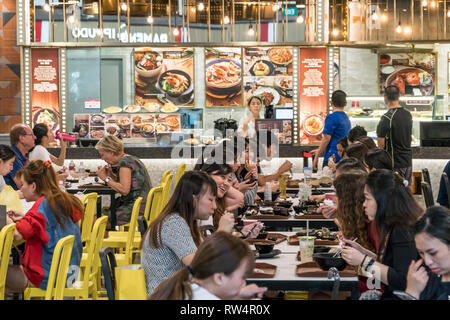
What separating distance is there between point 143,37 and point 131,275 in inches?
441

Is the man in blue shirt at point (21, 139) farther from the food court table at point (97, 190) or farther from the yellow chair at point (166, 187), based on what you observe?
the yellow chair at point (166, 187)

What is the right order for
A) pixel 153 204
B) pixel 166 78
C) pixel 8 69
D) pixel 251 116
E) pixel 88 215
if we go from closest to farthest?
pixel 88 215
pixel 153 204
pixel 251 116
pixel 166 78
pixel 8 69

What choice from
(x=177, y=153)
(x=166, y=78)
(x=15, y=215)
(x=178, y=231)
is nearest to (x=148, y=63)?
(x=166, y=78)

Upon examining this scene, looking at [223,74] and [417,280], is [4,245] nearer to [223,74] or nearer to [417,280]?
[417,280]

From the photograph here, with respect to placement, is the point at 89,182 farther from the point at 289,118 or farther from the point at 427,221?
the point at 427,221

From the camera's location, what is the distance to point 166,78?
1289cm

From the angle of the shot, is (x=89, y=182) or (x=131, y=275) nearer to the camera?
(x=131, y=275)

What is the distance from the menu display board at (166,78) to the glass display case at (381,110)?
2.82 m

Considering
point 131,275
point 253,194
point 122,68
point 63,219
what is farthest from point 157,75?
→ point 131,275

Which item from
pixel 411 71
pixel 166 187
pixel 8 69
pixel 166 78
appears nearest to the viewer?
pixel 166 187

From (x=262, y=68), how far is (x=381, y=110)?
211 cm

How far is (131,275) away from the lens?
10.2 ft

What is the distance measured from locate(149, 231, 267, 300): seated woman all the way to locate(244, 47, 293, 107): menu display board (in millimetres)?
9804

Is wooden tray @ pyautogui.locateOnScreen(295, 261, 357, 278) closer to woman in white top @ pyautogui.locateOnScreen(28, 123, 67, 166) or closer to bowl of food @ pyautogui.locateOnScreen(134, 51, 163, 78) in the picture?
woman in white top @ pyautogui.locateOnScreen(28, 123, 67, 166)
